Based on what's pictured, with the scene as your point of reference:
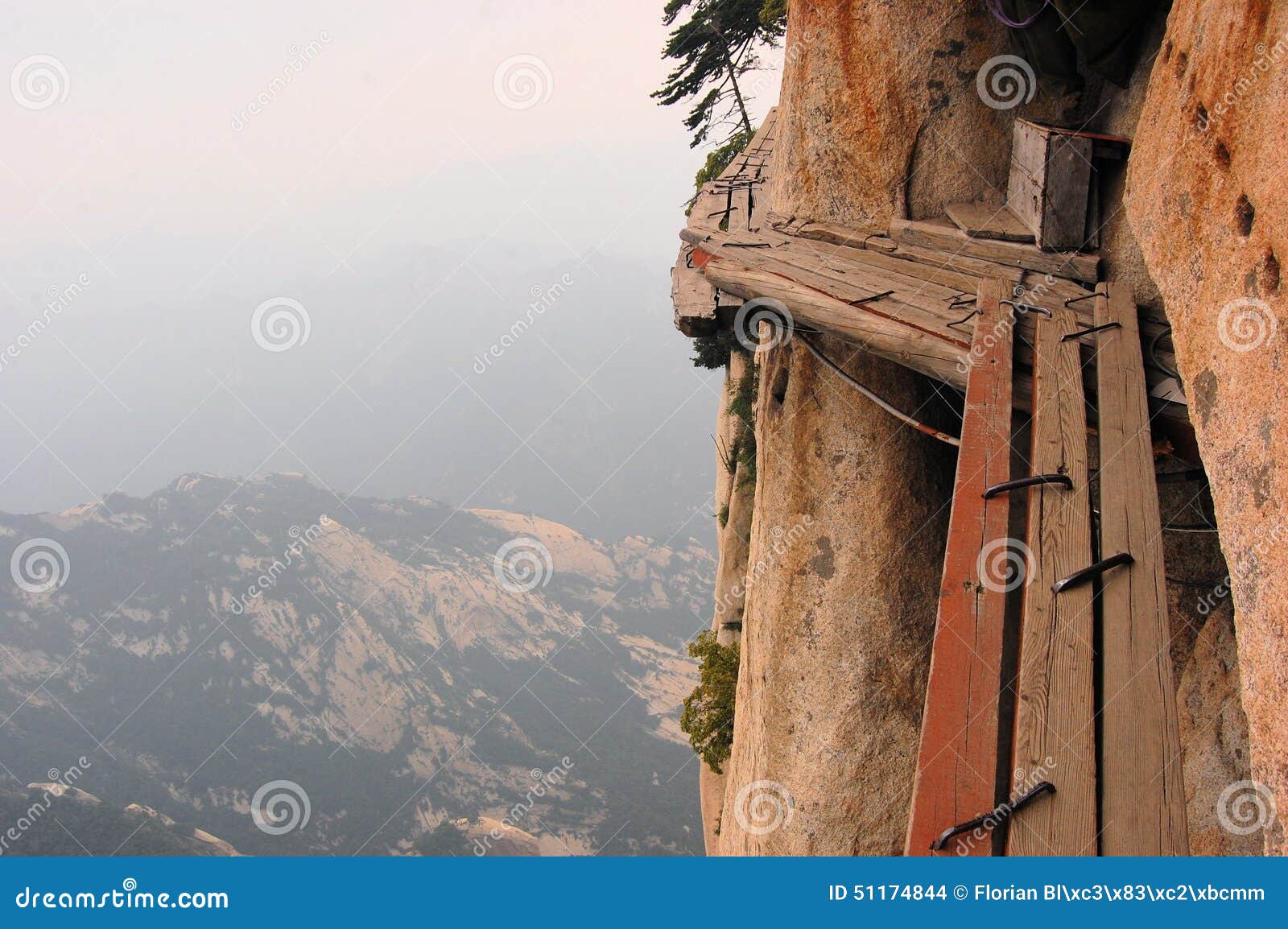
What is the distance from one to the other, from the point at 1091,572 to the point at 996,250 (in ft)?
17.8

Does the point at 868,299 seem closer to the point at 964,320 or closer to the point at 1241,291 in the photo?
the point at 964,320

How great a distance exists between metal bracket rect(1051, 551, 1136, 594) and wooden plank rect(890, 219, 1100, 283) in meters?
4.50

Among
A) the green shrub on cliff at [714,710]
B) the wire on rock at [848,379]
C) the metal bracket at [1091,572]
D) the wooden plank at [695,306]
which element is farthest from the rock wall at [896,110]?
the green shrub on cliff at [714,710]

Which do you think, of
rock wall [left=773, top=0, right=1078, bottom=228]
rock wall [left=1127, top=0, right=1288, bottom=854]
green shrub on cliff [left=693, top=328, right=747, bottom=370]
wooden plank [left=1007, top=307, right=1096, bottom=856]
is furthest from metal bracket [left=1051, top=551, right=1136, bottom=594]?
green shrub on cliff [left=693, top=328, right=747, bottom=370]

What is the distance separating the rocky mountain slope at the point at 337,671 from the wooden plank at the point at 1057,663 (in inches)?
3676

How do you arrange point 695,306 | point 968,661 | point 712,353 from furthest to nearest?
point 712,353
point 695,306
point 968,661

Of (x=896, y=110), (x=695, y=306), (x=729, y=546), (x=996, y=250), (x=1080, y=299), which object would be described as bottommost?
(x=1080, y=299)

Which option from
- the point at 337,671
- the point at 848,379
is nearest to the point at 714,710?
the point at 848,379

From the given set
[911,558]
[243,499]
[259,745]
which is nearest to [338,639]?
[259,745]

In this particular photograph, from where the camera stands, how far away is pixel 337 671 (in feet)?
392

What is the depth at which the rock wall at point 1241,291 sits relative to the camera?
12.4 ft

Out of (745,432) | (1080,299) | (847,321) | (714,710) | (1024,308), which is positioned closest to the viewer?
(1024,308)

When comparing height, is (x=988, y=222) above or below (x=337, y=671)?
below

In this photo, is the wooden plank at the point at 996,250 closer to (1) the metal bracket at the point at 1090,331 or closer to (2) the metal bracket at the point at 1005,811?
(1) the metal bracket at the point at 1090,331
